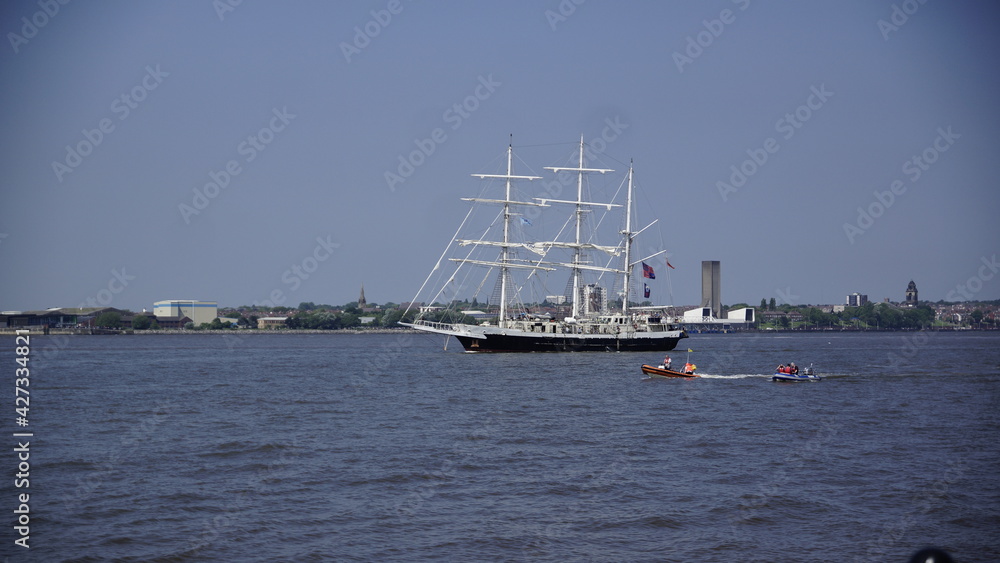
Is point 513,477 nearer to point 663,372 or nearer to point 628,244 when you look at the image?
point 663,372

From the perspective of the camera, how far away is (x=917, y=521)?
20203 mm

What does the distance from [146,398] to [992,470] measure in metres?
40.8

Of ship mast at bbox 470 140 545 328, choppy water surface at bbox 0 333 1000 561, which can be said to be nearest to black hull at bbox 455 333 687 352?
ship mast at bbox 470 140 545 328

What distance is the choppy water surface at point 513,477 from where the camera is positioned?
18.5 m

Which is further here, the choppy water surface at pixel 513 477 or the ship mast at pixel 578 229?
the ship mast at pixel 578 229

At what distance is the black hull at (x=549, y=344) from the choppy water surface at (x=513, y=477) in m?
46.9

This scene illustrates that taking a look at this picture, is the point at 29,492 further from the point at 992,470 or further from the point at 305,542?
the point at 992,470

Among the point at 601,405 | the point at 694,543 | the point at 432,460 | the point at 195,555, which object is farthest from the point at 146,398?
the point at 694,543

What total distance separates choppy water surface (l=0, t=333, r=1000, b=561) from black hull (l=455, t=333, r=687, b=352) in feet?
154

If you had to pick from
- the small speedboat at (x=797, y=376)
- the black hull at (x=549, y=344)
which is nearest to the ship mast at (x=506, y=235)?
the black hull at (x=549, y=344)

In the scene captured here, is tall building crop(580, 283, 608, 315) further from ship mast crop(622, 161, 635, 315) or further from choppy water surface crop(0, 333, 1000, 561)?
choppy water surface crop(0, 333, 1000, 561)

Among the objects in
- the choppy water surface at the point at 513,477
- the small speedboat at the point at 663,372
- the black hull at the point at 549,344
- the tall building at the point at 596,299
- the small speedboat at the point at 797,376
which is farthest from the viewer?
the tall building at the point at 596,299

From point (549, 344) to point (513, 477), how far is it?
7536 centimetres

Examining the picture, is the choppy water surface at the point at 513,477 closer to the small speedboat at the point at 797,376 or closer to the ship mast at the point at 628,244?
the small speedboat at the point at 797,376
